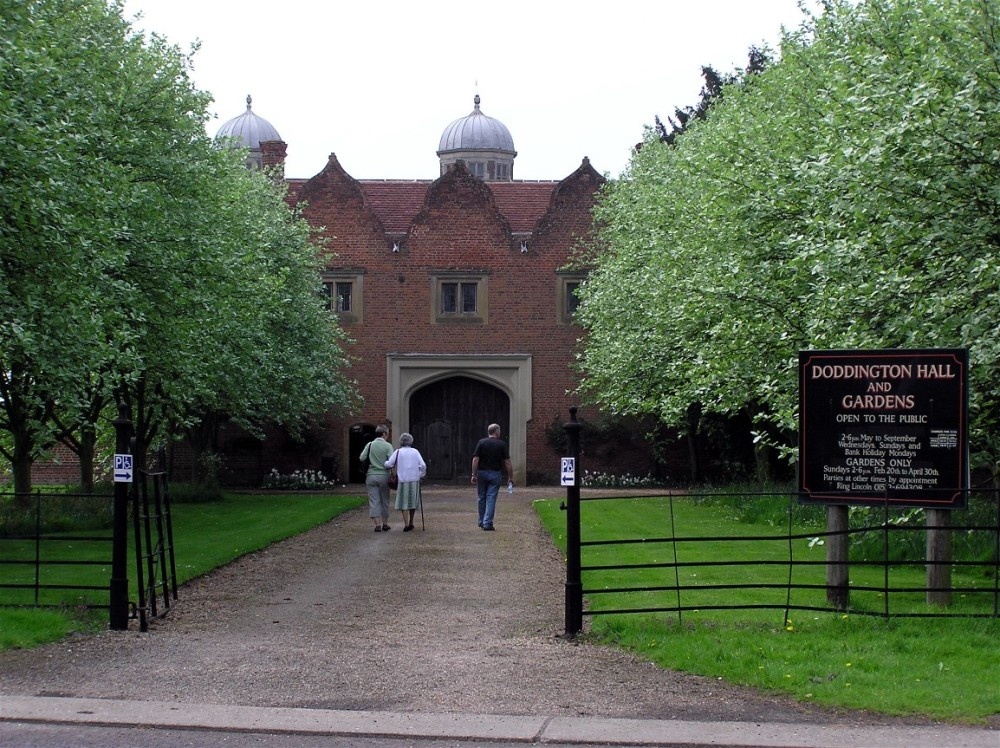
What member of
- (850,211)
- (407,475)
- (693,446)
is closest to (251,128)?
(693,446)

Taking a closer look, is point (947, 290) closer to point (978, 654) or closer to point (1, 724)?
point (978, 654)

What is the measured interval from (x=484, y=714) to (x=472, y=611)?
427 centimetres

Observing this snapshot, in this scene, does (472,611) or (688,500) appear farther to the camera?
(688,500)

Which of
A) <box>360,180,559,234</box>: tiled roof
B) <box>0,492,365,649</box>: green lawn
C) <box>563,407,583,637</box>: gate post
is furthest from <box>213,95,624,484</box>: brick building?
<box>563,407,583,637</box>: gate post

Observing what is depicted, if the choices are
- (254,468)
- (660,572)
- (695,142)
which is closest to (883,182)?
(660,572)

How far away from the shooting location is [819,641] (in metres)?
10.2

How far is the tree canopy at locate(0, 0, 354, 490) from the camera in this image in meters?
15.4

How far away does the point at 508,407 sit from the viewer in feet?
125

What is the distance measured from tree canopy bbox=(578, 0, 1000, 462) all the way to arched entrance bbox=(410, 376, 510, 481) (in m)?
13.0

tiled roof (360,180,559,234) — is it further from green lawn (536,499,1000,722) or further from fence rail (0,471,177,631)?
green lawn (536,499,1000,722)

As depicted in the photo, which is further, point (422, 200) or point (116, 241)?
point (422, 200)

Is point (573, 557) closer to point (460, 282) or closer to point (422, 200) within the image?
point (460, 282)

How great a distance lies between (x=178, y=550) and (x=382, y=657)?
26.5 ft

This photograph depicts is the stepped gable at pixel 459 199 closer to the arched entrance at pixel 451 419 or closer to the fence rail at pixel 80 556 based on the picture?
the arched entrance at pixel 451 419
